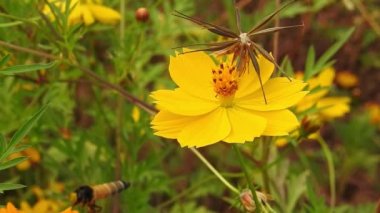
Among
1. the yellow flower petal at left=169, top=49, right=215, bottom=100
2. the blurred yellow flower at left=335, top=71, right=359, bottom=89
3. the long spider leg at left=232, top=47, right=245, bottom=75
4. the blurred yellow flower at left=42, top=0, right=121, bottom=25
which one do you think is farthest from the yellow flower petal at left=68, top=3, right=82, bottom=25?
the blurred yellow flower at left=335, top=71, right=359, bottom=89

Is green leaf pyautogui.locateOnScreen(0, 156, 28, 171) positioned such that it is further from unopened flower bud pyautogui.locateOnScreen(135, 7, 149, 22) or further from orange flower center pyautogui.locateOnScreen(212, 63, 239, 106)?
unopened flower bud pyautogui.locateOnScreen(135, 7, 149, 22)

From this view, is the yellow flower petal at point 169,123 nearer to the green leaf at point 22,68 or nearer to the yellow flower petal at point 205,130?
the yellow flower petal at point 205,130

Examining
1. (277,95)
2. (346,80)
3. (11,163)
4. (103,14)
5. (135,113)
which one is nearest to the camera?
(11,163)

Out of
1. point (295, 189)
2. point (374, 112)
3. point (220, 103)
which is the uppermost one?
point (220, 103)

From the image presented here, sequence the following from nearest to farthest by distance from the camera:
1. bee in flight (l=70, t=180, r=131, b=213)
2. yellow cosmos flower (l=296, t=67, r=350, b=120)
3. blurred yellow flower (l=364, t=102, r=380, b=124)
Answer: bee in flight (l=70, t=180, r=131, b=213) < yellow cosmos flower (l=296, t=67, r=350, b=120) < blurred yellow flower (l=364, t=102, r=380, b=124)

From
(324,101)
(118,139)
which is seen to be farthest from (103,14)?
(324,101)

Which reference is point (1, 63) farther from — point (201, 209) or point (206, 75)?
point (201, 209)

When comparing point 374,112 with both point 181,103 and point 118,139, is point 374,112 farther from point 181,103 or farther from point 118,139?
point 181,103
